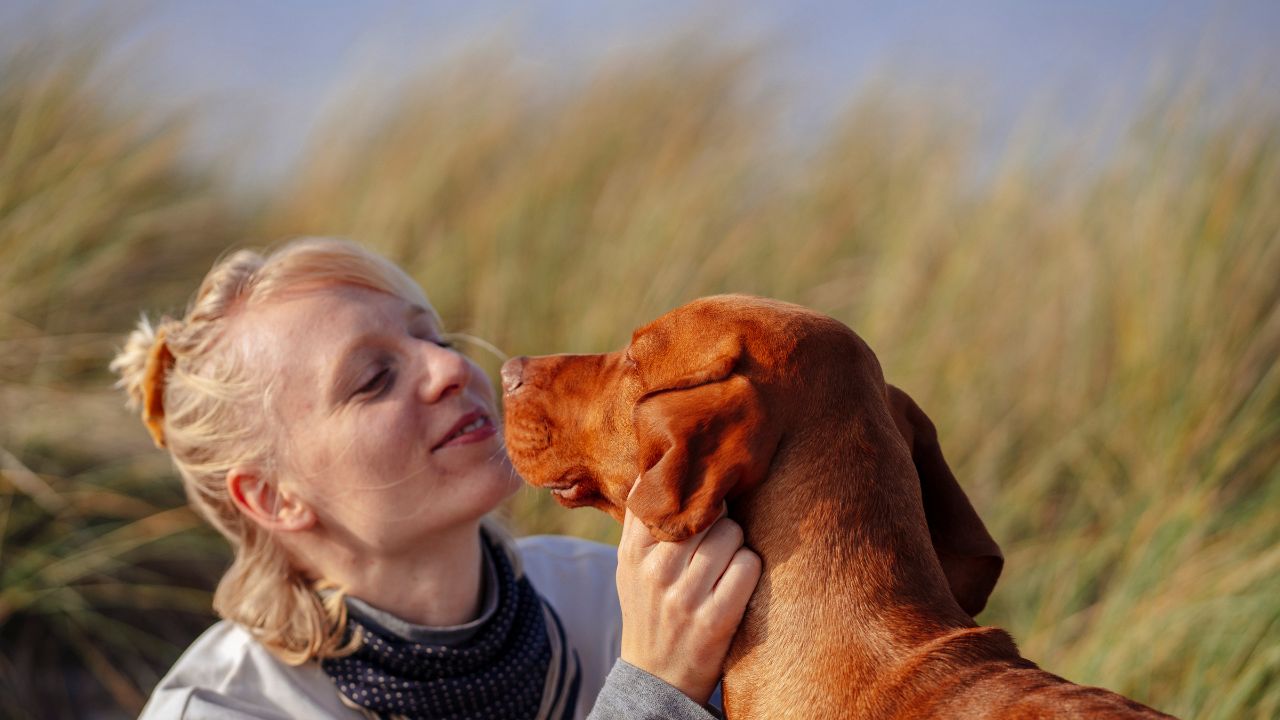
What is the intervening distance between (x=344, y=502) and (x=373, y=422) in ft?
0.72

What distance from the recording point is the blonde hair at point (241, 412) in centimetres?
288

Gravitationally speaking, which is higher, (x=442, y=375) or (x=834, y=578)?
(x=834, y=578)

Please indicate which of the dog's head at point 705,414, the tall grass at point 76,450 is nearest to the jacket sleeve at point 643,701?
the dog's head at point 705,414

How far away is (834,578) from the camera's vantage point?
1924 millimetres

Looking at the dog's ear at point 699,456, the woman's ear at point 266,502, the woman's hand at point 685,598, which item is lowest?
the woman's ear at point 266,502

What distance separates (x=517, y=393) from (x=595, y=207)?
418 cm

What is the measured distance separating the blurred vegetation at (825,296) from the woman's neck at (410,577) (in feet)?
5.74

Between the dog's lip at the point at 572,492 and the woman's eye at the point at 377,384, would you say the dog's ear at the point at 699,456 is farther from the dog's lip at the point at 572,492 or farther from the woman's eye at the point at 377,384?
the woman's eye at the point at 377,384

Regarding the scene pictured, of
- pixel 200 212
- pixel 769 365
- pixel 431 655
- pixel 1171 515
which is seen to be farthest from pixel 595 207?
pixel 769 365

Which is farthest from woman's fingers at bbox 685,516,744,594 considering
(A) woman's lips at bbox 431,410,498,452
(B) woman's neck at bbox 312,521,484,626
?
(B) woman's neck at bbox 312,521,484,626

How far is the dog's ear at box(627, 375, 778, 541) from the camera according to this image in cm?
188

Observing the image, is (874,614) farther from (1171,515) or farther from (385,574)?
(1171,515)

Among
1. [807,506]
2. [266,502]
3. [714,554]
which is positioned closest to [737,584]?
[714,554]

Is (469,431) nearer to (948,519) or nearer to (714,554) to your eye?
(714,554)
